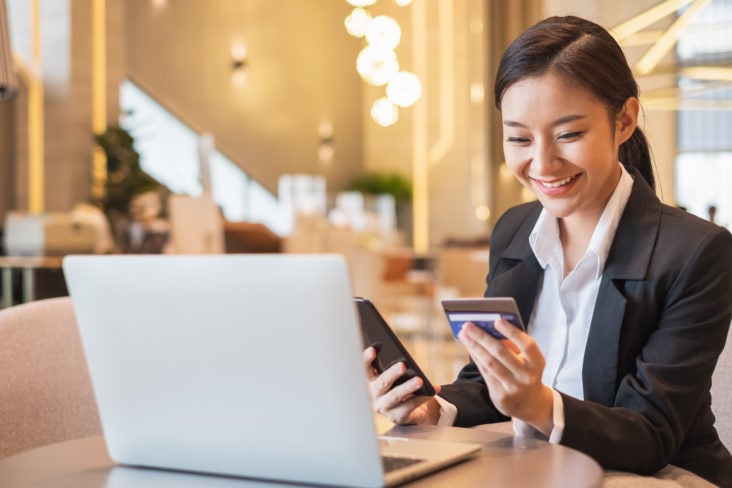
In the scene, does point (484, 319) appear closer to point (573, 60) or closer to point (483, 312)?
point (483, 312)

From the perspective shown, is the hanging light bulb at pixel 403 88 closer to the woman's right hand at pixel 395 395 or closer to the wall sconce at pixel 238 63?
the wall sconce at pixel 238 63

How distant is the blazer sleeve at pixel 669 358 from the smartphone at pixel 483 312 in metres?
0.24

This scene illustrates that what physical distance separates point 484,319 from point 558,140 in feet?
1.35

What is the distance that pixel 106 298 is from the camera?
39.7 inches

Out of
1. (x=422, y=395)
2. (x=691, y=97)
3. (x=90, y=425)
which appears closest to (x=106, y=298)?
(x=422, y=395)

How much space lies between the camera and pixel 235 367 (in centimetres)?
95

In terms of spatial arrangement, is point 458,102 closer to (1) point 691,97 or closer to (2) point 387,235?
(2) point 387,235

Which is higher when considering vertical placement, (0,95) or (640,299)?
(0,95)

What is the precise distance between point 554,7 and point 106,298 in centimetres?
291

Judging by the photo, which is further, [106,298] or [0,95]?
[0,95]

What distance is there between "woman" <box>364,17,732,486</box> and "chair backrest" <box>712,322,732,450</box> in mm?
159

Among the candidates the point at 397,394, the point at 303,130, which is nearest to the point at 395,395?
the point at 397,394

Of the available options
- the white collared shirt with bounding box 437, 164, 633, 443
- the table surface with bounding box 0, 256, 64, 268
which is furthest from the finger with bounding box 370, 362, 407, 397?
the table surface with bounding box 0, 256, 64, 268

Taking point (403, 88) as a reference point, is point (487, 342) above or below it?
below
